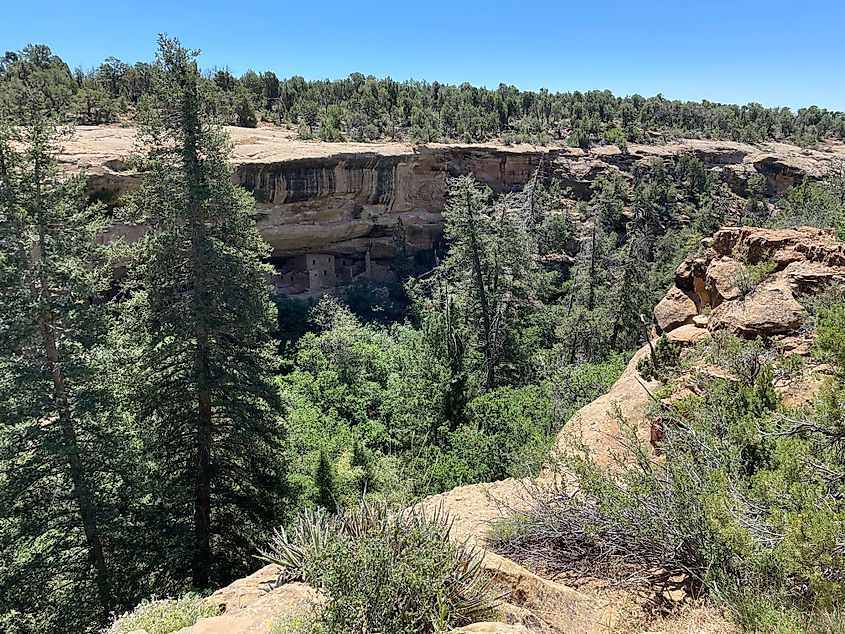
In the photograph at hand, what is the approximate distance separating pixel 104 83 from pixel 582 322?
4199 cm

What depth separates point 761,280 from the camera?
28.2 feet

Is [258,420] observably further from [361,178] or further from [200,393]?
[361,178]

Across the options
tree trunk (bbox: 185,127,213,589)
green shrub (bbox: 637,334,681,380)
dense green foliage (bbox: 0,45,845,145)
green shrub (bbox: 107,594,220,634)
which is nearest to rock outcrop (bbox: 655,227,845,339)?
green shrub (bbox: 637,334,681,380)

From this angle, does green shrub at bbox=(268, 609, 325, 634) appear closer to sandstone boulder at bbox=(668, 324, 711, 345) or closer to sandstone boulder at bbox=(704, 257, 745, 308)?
sandstone boulder at bbox=(668, 324, 711, 345)

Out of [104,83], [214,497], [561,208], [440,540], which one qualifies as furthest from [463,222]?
[104,83]

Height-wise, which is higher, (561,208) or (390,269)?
(561,208)

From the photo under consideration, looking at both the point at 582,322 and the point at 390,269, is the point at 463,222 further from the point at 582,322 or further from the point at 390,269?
the point at 390,269

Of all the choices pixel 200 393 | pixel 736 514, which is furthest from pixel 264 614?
pixel 200 393

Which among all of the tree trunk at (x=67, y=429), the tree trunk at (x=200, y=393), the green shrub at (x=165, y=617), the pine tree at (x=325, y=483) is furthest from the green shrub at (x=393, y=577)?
the pine tree at (x=325, y=483)

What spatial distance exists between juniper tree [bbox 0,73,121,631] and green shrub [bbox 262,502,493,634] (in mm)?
5671

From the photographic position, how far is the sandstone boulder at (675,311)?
10891 mm

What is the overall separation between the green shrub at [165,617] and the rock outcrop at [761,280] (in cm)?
816

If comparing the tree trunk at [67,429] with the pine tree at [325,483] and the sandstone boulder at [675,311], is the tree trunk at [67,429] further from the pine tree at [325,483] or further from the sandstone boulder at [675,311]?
the sandstone boulder at [675,311]

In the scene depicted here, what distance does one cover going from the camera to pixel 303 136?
3173cm
